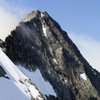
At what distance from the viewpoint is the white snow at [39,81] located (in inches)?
2778

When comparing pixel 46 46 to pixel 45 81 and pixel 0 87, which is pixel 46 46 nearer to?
pixel 45 81

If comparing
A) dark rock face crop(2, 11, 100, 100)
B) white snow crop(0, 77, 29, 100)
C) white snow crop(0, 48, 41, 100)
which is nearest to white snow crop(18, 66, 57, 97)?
dark rock face crop(2, 11, 100, 100)

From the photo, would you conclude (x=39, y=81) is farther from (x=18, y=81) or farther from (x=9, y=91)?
(x=9, y=91)

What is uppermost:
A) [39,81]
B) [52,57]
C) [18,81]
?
[52,57]

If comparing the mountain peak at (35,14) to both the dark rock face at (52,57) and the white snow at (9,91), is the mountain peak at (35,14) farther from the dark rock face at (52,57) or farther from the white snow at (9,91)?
the white snow at (9,91)

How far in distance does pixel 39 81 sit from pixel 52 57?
19.0 meters

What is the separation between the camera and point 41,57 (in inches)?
3371

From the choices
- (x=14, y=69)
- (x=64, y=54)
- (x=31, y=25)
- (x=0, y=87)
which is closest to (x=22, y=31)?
(x=31, y=25)

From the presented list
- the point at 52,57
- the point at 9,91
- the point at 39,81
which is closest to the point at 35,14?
the point at 52,57

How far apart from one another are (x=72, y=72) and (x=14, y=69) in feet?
115

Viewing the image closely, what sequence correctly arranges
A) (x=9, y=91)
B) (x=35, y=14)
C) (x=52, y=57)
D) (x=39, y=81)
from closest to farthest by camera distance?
(x=9, y=91)
(x=39, y=81)
(x=52, y=57)
(x=35, y=14)

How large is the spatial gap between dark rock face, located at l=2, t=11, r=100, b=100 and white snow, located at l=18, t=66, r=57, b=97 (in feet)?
6.77

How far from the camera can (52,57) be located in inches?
3578

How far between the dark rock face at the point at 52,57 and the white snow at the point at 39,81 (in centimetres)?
206
